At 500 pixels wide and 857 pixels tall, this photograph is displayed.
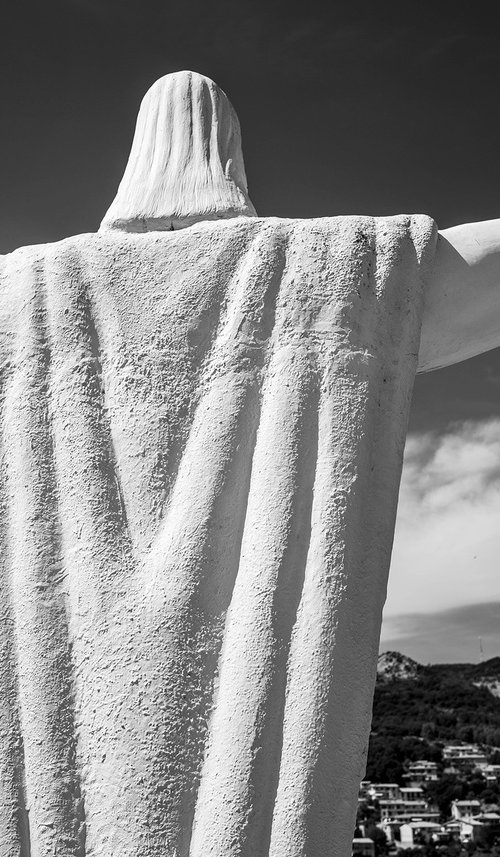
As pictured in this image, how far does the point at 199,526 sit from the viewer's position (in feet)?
Answer: 9.47

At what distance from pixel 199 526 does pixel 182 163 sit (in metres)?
1.46

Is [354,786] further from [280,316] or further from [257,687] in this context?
[280,316]

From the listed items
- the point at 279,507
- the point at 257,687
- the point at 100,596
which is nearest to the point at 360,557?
the point at 279,507

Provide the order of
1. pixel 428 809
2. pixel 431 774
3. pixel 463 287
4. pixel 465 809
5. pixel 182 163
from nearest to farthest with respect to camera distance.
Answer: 1. pixel 463 287
2. pixel 182 163
3. pixel 465 809
4. pixel 428 809
5. pixel 431 774

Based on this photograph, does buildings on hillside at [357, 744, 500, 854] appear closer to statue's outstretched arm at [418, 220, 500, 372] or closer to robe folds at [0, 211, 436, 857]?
statue's outstretched arm at [418, 220, 500, 372]

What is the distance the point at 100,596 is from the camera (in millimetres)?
2889

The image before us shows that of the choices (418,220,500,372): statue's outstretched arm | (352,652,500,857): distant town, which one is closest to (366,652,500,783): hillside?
(352,652,500,857): distant town

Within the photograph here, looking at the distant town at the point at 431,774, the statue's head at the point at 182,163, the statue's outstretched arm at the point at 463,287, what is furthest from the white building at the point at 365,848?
the statue's head at the point at 182,163

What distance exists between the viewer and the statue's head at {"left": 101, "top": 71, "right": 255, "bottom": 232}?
11.3 ft

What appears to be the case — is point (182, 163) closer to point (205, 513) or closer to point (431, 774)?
point (205, 513)

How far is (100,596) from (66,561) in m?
0.16

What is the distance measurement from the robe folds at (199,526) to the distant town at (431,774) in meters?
81.0

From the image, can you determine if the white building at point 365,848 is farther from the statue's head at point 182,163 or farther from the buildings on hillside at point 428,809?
the statue's head at point 182,163

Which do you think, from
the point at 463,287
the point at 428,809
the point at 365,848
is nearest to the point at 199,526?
the point at 463,287
